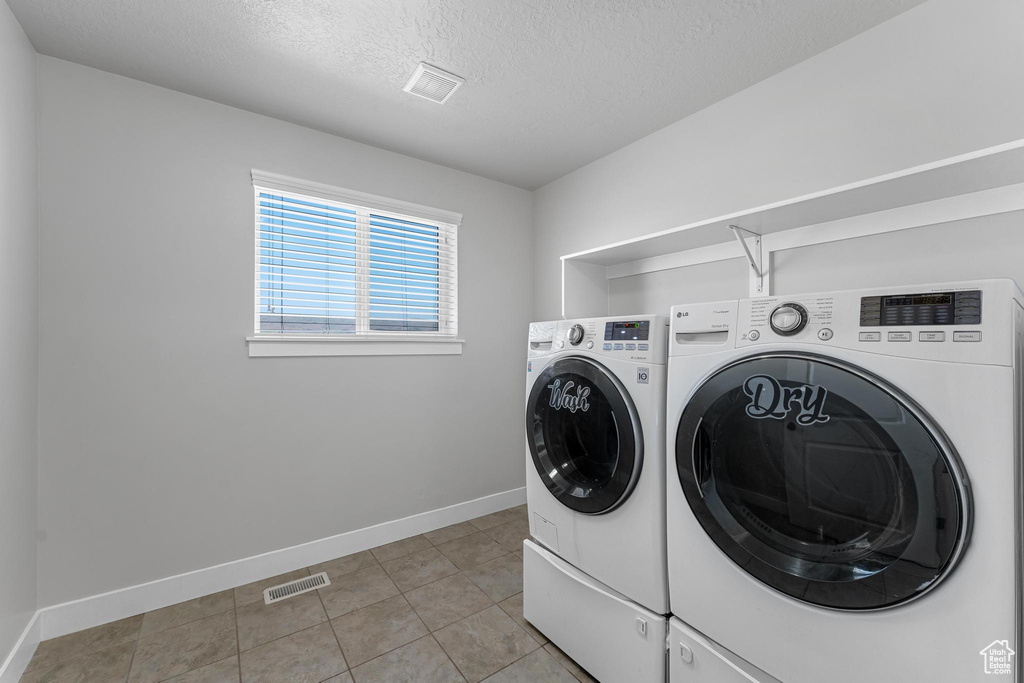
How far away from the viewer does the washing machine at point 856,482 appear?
0.75 meters

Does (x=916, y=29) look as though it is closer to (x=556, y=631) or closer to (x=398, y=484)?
(x=556, y=631)

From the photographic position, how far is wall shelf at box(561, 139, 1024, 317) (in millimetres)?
1197

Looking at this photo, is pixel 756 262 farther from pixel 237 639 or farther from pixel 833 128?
pixel 237 639

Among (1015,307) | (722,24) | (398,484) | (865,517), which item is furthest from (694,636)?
(722,24)

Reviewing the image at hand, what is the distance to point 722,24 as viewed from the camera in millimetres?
1572

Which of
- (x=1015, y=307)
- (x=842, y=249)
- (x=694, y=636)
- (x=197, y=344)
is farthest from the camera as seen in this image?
(x=197, y=344)

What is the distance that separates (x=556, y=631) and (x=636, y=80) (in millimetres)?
2371

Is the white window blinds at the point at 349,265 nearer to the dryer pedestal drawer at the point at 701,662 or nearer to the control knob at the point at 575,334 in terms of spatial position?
the control knob at the point at 575,334

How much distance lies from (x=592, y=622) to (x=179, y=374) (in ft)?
6.94

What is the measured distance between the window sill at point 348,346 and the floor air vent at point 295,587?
116 centimetres

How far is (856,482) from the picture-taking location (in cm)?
90

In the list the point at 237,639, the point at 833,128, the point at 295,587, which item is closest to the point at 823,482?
the point at 833,128
